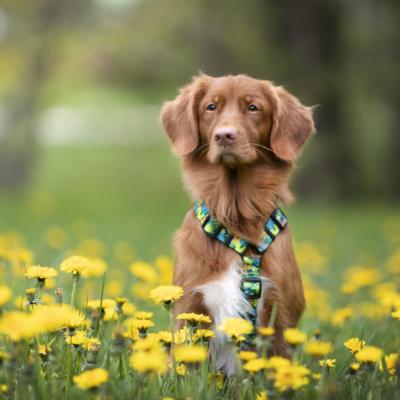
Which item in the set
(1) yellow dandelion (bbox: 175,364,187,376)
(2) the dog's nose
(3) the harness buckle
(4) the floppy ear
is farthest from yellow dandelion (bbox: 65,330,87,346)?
(4) the floppy ear

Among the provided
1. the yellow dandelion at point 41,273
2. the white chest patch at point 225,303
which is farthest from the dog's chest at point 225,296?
the yellow dandelion at point 41,273

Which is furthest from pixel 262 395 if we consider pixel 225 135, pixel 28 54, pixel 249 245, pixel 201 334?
pixel 28 54

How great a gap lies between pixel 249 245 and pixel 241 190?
0.35 meters

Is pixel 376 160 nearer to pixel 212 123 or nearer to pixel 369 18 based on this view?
pixel 369 18

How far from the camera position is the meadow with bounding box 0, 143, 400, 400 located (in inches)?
90.1

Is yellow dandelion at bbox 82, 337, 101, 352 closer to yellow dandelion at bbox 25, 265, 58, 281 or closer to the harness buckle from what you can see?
yellow dandelion at bbox 25, 265, 58, 281

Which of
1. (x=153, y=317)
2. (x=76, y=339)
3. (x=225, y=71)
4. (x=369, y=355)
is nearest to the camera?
(x=369, y=355)

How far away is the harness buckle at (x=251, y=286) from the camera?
3.22 meters

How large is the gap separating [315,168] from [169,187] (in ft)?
13.8

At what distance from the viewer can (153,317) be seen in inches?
166

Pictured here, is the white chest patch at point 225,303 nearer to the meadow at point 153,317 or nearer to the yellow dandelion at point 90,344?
the meadow at point 153,317

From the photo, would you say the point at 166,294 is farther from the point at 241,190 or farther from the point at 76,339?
the point at 241,190

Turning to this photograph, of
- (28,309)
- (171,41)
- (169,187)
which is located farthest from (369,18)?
(28,309)

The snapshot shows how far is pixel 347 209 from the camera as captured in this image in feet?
43.1
